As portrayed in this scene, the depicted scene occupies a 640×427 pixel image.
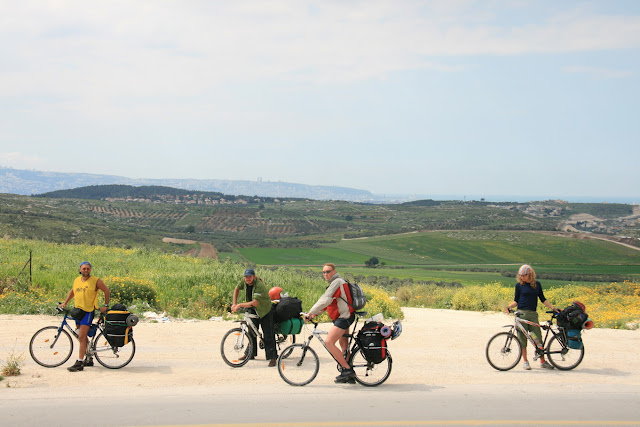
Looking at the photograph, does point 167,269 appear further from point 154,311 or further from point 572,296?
point 572,296

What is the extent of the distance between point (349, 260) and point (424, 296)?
5480 cm

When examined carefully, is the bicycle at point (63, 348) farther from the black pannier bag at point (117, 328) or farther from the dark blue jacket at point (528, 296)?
the dark blue jacket at point (528, 296)

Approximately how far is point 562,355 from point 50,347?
31.8 feet

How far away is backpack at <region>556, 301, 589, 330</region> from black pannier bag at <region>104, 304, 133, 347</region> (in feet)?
26.7

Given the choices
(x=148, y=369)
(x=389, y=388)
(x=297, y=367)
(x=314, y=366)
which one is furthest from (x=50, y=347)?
(x=389, y=388)

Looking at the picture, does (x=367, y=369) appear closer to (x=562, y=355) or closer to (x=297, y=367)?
(x=297, y=367)

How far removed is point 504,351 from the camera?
966cm

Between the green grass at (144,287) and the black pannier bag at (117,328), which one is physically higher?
the black pannier bag at (117,328)

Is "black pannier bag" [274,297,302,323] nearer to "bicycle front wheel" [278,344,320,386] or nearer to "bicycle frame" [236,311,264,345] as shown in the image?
"bicycle frame" [236,311,264,345]

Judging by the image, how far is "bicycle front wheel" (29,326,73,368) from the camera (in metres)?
9.29

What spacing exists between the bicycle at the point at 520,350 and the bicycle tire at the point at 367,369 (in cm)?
237

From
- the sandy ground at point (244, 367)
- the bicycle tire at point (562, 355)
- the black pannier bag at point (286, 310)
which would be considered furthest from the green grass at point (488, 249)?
the black pannier bag at point (286, 310)

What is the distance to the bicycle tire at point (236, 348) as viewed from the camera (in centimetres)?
973

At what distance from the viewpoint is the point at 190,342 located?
38.9ft
